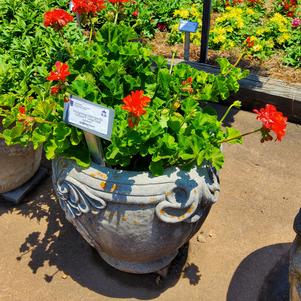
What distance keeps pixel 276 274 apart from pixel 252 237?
0.31 metres

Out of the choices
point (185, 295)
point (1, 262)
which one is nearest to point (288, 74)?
point (185, 295)

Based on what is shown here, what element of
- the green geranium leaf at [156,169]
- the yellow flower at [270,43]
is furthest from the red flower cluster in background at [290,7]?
the green geranium leaf at [156,169]

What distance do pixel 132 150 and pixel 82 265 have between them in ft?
3.41

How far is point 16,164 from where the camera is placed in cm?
291

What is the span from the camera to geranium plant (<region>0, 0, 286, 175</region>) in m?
1.92

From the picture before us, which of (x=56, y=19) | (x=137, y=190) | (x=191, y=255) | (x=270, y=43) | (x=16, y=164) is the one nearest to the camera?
(x=137, y=190)

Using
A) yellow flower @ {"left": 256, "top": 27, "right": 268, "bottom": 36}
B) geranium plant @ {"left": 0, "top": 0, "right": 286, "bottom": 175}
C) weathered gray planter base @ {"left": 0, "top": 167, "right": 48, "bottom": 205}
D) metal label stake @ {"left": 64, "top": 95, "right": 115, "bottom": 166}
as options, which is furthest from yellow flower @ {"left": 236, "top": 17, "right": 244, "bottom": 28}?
metal label stake @ {"left": 64, "top": 95, "right": 115, "bottom": 166}

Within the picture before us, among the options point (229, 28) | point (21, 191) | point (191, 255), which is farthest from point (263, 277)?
point (229, 28)

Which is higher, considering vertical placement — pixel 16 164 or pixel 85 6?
pixel 85 6

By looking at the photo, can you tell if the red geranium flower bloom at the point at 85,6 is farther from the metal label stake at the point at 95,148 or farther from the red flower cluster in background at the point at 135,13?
the red flower cluster in background at the point at 135,13

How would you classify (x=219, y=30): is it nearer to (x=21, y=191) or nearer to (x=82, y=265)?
(x=21, y=191)

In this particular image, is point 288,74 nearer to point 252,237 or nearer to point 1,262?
point 252,237

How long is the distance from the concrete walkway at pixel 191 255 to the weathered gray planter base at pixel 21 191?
0.18 feet

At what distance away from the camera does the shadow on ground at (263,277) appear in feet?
7.96
